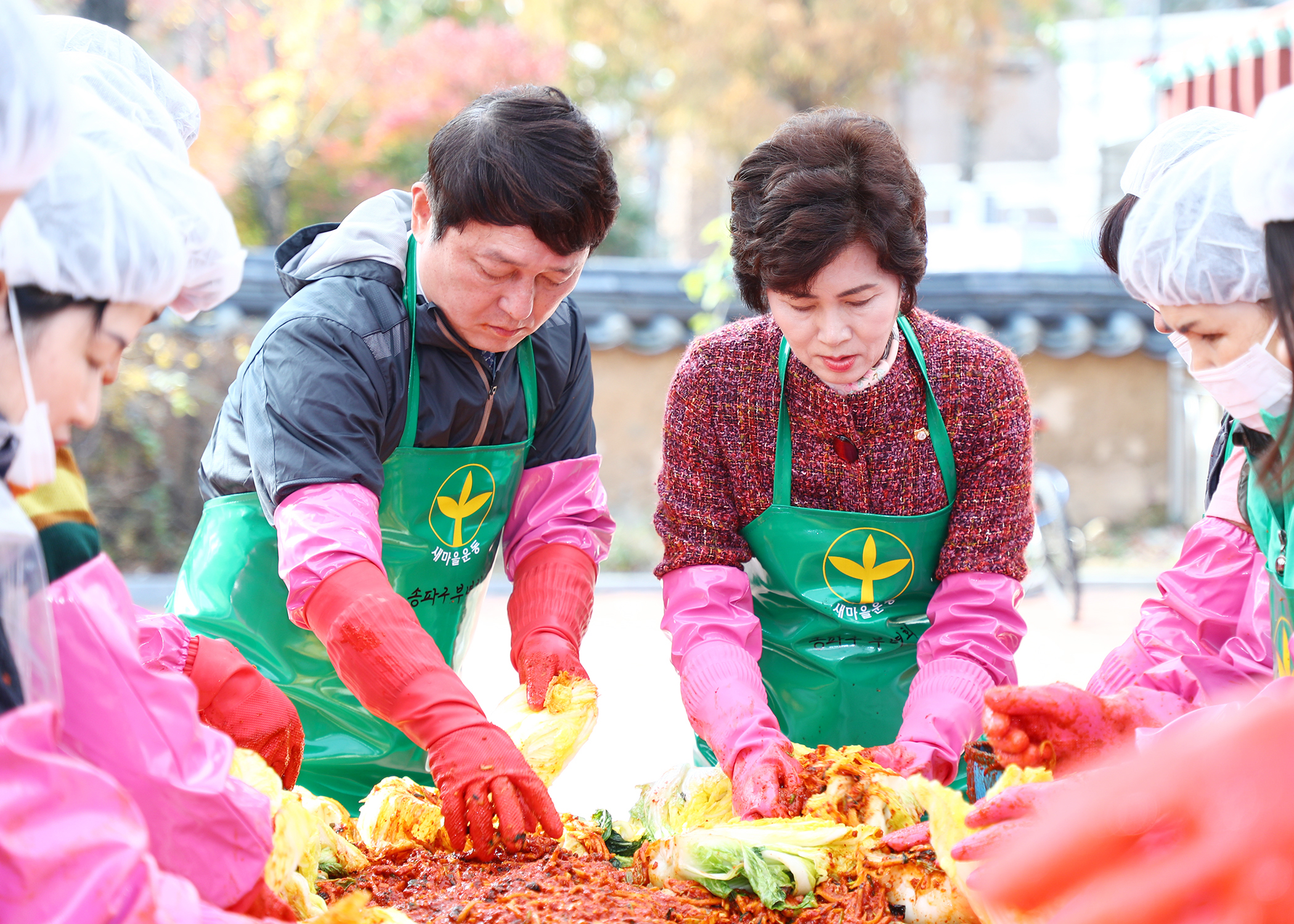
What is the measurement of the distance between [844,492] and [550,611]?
2.24 feet

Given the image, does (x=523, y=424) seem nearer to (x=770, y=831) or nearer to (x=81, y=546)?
(x=770, y=831)

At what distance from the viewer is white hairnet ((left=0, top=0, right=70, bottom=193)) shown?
101 centimetres

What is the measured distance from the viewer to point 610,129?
53.8 feet

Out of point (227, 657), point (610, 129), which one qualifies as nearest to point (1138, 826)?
point (227, 657)

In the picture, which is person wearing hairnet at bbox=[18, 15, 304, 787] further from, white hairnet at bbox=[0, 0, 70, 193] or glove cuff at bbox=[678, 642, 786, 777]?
glove cuff at bbox=[678, 642, 786, 777]

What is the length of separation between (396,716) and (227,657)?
0.30m

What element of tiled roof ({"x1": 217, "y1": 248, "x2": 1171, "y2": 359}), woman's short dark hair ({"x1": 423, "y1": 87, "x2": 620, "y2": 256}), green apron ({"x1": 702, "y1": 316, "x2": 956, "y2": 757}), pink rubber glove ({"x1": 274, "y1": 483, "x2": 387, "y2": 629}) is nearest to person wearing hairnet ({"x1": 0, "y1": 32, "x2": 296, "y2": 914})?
pink rubber glove ({"x1": 274, "y1": 483, "x2": 387, "y2": 629})

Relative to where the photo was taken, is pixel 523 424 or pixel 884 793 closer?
pixel 884 793

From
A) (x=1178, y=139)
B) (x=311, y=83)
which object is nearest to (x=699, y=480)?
(x=1178, y=139)

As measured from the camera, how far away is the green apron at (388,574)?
230 cm

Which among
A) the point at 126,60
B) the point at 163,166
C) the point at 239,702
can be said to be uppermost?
the point at 126,60

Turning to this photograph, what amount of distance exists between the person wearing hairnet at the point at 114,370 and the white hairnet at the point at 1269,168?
1181 millimetres

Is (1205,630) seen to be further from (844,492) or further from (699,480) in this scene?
(699,480)

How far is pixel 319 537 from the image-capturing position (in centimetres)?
191
